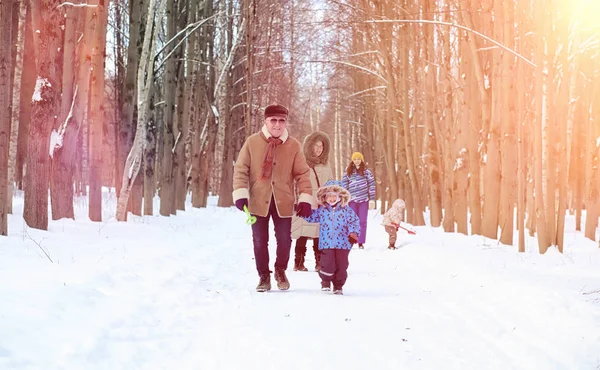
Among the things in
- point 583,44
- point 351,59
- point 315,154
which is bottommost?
point 315,154

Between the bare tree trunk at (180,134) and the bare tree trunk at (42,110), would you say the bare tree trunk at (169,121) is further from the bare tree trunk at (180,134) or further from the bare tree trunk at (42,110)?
the bare tree trunk at (42,110)

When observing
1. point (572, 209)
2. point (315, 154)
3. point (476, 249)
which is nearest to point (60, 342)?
point (315, 154)

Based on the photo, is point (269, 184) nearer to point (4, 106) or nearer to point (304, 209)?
point (304, 209)

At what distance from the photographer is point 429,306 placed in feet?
18.3

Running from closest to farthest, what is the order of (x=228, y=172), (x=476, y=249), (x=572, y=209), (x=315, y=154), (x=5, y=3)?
1. (x=5, y=3)
2. (x=315, y=154)
3. (x=476, y=249)
4. (x=228, y=172)
5. (x=572, y=209)

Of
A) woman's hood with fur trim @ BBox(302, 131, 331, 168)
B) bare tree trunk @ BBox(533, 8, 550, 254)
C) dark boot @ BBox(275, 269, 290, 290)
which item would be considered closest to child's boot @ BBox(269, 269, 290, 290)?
dark boot @ BBox(275, 269, 290, 290)

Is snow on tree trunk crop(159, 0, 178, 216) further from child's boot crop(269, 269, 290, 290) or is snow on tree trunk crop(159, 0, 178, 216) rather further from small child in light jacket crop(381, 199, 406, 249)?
child's boot crop(269, 269, 290, 290)

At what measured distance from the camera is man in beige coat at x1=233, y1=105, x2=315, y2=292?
20.5 feet

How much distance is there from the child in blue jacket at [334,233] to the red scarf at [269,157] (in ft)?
2.61

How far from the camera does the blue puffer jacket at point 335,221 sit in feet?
21.4

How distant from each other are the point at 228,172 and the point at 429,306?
20254 mm

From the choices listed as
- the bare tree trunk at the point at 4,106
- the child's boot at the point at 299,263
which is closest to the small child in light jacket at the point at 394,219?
the child's boot at the point at 299,263

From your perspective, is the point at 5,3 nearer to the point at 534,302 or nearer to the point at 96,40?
the point at 96,40

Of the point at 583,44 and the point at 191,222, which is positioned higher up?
the point at 583,44
